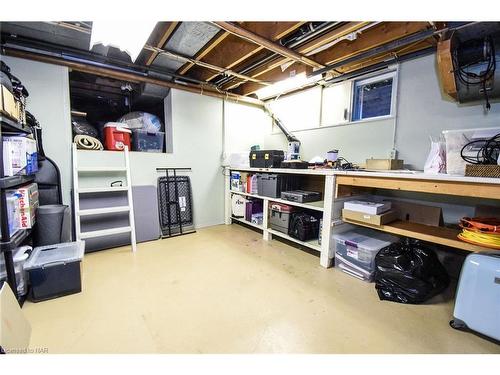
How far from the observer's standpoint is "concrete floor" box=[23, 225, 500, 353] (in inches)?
46.5

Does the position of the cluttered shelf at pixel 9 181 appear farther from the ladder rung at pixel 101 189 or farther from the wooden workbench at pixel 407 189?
the wooden workbench at pixel 407 189

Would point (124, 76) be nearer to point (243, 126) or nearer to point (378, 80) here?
point (243, 126)

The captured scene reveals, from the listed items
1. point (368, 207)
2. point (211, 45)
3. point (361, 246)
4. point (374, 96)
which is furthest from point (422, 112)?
point (211, 45)

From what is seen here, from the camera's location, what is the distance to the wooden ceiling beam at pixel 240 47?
1820 mm

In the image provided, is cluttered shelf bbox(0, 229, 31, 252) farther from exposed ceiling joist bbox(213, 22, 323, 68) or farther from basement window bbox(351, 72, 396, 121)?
basement window bbox(351, 72, 396, 121)

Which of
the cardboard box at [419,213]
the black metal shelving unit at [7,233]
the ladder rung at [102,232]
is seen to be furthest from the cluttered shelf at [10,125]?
the cardboard box at [419,213]

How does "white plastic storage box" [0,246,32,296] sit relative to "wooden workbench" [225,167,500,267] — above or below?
below

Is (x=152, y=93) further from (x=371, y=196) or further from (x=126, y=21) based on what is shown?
(x=371, y=196)

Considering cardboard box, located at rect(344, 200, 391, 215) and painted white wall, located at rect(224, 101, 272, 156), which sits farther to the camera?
painted white wall, located at rect(224, 101, 272, 156)

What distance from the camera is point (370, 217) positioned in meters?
1.84

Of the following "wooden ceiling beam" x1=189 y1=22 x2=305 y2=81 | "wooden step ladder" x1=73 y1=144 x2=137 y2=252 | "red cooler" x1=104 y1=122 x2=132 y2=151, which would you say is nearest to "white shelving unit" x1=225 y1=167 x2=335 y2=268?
"wooden ceiling beam" x1=189 y1=22 x2=305 y2=81

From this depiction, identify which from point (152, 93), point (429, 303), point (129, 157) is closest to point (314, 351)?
point (429, 303)

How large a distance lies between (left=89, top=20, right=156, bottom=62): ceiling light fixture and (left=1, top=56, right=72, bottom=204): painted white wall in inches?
43.9

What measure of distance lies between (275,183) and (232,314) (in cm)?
155
